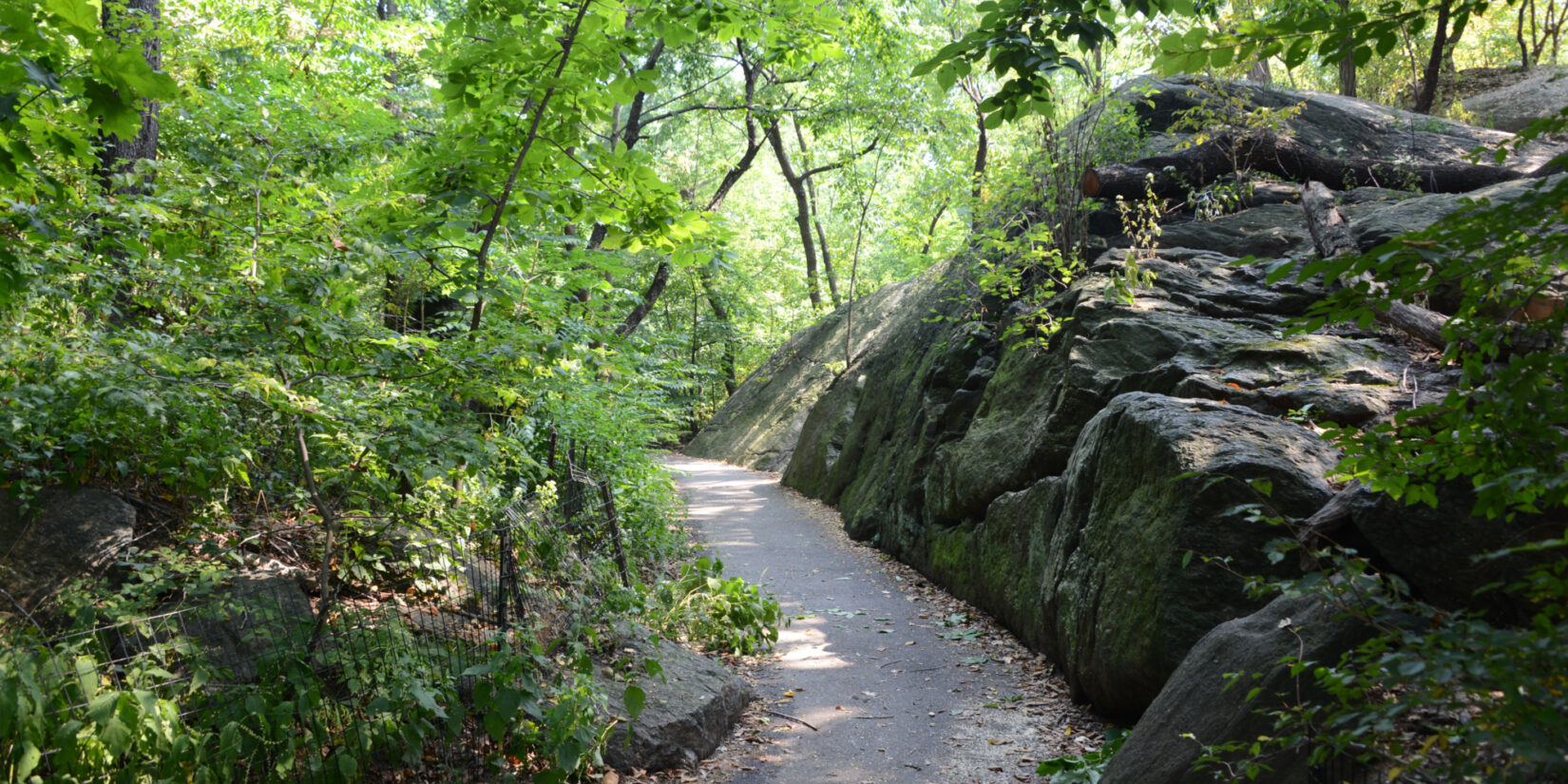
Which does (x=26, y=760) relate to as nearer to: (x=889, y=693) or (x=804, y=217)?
(x=889, y=693)

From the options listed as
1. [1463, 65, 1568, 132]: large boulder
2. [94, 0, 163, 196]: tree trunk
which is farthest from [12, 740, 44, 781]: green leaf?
[1463, 65, 1568, 132]: large boulder

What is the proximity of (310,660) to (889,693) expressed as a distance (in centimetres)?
383

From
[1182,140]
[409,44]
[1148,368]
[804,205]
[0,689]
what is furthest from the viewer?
[804,205]

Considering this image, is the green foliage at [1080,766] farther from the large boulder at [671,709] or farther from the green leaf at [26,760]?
the green leaf at [26,760]

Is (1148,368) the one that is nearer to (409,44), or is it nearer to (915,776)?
(915,776)

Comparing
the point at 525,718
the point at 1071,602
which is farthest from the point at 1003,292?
the point at 525,718

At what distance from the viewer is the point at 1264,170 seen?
1055 cm

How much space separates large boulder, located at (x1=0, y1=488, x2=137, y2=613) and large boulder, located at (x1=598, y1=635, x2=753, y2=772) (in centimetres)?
275

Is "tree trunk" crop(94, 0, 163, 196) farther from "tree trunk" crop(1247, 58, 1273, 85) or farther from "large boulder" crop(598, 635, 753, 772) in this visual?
"tree trunk" crop(1247, 58, 1273, 85)

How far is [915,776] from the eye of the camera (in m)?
4.65

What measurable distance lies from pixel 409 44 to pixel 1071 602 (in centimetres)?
1105

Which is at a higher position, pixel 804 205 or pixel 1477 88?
pixel 1477 88

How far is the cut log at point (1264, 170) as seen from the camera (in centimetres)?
994

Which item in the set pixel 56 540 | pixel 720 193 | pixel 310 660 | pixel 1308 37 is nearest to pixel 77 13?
pixel 310 660
